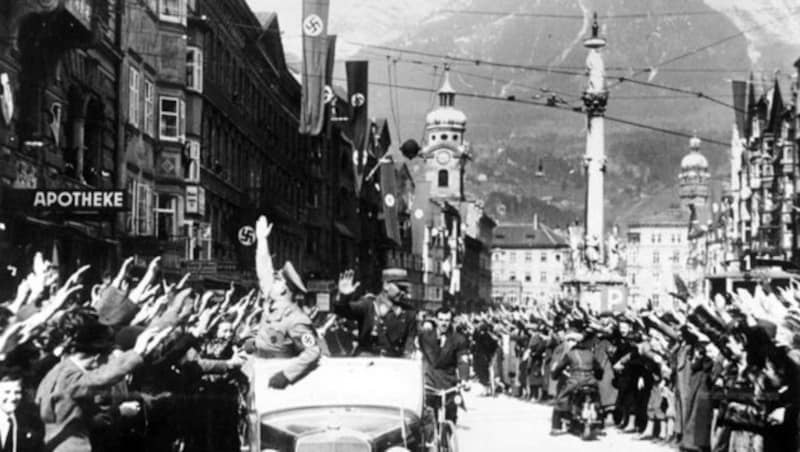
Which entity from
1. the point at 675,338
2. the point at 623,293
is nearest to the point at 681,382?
the point at 675,338

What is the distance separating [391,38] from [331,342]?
70.6 ft

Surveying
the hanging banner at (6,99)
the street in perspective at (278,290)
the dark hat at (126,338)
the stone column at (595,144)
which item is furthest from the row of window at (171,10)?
the stone column at (595,144)

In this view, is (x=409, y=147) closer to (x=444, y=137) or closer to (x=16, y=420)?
(x=16, y=420)

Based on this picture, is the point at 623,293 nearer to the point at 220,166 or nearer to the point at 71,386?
the point at 220,166

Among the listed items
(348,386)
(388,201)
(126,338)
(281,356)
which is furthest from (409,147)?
(126,338)

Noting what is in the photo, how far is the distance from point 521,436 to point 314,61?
1671 centimetres

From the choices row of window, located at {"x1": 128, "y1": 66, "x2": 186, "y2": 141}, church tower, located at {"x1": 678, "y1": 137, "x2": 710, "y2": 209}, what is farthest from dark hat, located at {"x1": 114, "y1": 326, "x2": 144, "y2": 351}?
church tower, located at {"x1": 678, "y1": 137, "x2": 710, "y2": 209}

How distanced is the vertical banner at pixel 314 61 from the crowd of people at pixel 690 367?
803 cm

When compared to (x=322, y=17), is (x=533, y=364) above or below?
below

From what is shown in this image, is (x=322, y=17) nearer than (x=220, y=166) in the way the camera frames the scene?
Yes

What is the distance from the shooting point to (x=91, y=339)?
9094 mm

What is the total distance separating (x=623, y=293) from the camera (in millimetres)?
66312

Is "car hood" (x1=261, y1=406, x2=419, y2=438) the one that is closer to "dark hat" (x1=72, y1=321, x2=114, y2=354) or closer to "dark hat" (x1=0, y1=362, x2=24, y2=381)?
"dark hat" (x1=72, y1=321, x2=114, y2=354)

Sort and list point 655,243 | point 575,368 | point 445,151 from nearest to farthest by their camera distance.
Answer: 1. point 575,368
2. point 445,151
3. point 655,243
